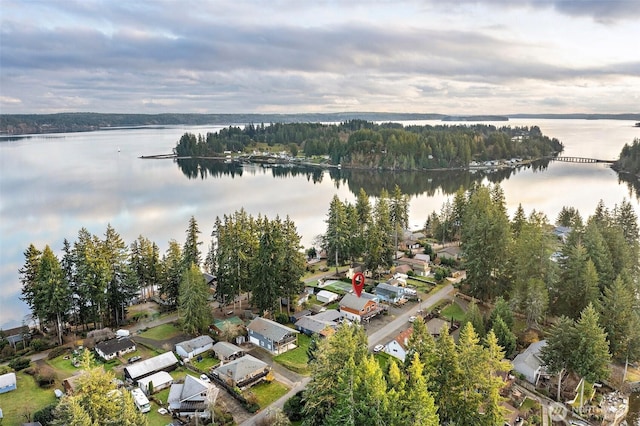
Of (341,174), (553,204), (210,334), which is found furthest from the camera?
(341,174)

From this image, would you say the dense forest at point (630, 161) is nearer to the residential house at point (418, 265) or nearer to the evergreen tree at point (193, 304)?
the residential house at point (418, 265)

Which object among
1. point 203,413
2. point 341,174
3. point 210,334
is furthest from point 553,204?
point 203,413

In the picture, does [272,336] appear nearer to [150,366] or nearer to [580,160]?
[150,366]

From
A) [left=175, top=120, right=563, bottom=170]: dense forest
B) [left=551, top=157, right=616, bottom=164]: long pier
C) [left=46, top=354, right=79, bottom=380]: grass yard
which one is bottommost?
[left=46, top=354, right=79, bottom=380]: grass yard

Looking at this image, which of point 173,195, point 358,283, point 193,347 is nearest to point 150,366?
point 193,347

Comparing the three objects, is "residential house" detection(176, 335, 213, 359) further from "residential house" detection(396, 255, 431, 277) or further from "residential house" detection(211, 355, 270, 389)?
"residential house" detection(396, 255, 431, 277)

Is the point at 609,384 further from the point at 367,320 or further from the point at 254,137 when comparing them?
the point at 254,137

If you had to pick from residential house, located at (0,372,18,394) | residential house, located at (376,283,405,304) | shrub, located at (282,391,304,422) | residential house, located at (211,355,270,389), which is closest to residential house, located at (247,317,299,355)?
residential house, located at (211,355,270,389)
